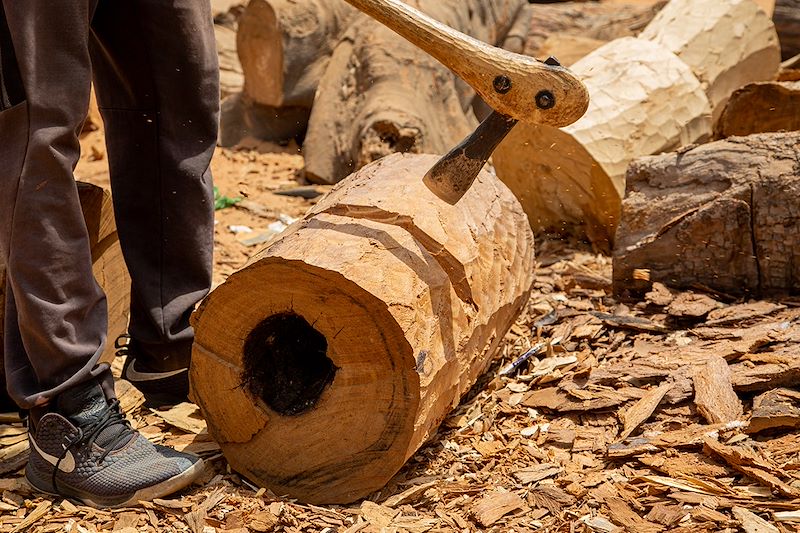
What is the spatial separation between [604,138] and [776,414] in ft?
6.86

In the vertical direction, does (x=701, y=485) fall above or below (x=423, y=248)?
below

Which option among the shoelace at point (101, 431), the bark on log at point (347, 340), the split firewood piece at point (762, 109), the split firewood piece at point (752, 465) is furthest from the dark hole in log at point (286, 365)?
the split firewood piece at point (762, 109)

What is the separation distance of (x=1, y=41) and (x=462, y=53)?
1.20m

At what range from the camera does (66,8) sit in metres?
2.36

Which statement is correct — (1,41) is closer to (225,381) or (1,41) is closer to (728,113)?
(225,381)

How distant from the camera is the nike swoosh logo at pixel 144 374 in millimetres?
3242

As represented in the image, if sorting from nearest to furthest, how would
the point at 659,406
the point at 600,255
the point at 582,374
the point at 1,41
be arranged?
the point at 1,41 → the point at 659,406 → the point at 582,374 → the point at 600,255

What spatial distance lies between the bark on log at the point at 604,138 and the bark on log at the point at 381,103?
3.22ft

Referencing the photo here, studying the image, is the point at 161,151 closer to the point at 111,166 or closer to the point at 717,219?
the point at 111,166

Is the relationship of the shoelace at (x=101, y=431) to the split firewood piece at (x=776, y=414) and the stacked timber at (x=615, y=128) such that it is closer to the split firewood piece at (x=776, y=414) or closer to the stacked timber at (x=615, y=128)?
the split firewood piece at (x=776, y=414)

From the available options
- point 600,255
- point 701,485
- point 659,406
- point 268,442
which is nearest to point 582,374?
point 659,406

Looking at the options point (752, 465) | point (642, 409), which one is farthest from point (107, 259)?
point (752, 465)

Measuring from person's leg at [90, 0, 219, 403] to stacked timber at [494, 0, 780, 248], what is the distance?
2.13 m

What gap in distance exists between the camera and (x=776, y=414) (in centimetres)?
276
